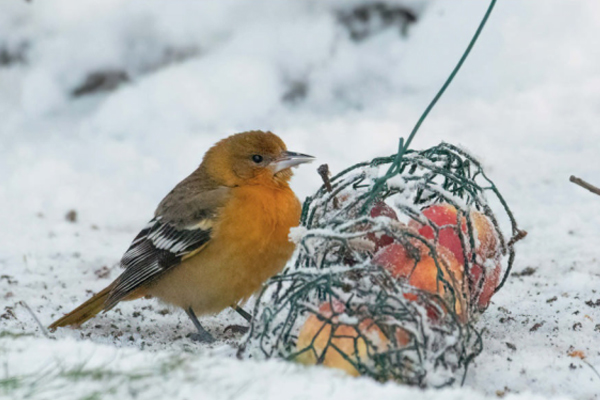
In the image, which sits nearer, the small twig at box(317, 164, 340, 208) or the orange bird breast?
the small twig at box(317, 164, 340, 208)

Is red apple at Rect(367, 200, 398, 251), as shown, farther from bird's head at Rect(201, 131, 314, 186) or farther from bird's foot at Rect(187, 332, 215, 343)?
bird's foot at Rect(187, 332, 215, 343)

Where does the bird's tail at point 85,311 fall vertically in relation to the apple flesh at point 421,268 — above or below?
below

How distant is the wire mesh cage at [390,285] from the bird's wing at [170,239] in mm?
995

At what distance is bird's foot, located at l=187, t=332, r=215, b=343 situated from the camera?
4.35 m

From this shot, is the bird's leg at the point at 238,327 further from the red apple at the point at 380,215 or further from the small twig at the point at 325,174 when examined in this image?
the small twig at the point at 325,174

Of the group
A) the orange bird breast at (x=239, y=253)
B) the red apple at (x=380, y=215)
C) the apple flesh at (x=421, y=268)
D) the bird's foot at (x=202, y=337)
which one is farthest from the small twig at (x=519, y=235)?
the bird's foot at (x=202, y=337)

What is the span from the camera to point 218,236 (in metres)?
4.19

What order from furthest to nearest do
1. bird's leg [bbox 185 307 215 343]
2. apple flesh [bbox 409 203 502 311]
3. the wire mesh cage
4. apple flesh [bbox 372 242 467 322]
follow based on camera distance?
bird's leg [bbox 185 307 215 343] < apple flesh [bbox 409 203 502 311] < apple flesh [bbox 372 242 467 322] < the wire mesh cage

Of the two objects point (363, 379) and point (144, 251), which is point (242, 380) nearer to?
point (363, 379)

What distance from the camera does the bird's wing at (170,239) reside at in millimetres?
4258

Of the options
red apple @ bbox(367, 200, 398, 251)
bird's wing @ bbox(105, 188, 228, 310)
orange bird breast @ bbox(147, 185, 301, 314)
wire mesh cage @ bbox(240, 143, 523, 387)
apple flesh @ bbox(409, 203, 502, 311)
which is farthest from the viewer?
bird's wing @ bbox(105, 188, 228, 310)

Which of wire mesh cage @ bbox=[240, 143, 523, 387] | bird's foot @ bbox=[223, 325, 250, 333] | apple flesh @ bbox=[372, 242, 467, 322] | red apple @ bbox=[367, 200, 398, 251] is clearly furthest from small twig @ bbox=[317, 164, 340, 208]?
bird's foot @ bbox=[223, 325, 250, 333]

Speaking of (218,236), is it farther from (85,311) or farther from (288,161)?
(85,311)

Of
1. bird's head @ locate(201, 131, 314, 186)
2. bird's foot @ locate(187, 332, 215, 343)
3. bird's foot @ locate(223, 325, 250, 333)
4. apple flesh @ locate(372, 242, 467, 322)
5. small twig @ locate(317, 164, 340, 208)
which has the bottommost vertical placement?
bird's foot @ locate(187, 332, 215, 343)
